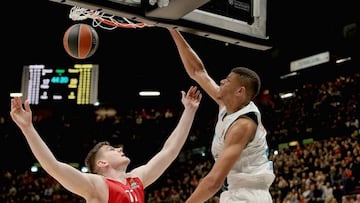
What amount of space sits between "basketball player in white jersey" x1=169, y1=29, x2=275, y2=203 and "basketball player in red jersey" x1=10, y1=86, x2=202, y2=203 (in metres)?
0.68

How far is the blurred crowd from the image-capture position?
1256cm

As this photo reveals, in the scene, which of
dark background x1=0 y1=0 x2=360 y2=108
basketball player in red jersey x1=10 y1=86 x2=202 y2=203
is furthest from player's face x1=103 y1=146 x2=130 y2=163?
dark background x1=0 y1=0 x2=360 y2=108

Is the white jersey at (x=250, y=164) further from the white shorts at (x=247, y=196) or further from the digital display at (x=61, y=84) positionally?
the digital display at (x=61, y=84)

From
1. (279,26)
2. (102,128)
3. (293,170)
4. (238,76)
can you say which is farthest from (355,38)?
(238,76)

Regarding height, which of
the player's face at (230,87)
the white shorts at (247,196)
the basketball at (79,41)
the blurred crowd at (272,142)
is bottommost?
the blurred crowd at (272,142)

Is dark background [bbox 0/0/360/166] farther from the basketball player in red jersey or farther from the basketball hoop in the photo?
the basketball player in red jersey

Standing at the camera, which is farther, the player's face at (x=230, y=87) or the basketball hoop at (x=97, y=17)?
the basketball hoop at (x=97, y=17)

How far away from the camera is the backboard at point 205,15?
4.06 meters

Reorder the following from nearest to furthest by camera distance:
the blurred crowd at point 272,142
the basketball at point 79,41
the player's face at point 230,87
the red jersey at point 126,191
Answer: the player's face at point 230,87 < the red jersey at point 126,191 < the basketball at point 79,41 < the blurred crowd at point 272,142

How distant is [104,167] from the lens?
414cm

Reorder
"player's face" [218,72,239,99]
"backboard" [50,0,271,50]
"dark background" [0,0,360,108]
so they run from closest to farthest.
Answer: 1. "player's face" [218,72,239,99]
2. "backboard" [50,0,271,50]
3. "dark background" [0,0,360,108]

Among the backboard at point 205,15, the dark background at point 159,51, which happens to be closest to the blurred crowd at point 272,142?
the dark background at point 159,51

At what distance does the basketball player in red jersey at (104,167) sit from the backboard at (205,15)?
1.71ft

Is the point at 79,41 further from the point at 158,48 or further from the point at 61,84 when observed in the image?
the point at 158,48
